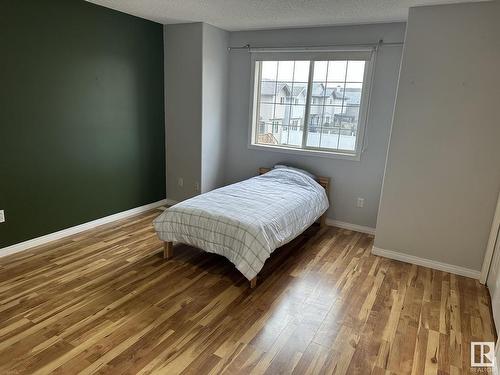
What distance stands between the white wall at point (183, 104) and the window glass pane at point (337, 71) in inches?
60.8

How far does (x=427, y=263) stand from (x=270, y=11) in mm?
2863

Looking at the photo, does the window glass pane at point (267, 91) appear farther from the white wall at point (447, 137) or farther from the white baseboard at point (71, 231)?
the white baseboard at point (71, 231)

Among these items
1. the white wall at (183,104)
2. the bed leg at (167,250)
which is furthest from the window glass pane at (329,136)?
the bed leg at (167,250)

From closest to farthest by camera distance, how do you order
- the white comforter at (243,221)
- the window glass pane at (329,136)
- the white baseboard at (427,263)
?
1. the white comforter at (243,221)
2. the white baseboard at (427,263)
3. the window glass pane at (329,136)

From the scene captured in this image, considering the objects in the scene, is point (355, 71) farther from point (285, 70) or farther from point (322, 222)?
point (322, 222)

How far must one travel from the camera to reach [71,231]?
3.51 m

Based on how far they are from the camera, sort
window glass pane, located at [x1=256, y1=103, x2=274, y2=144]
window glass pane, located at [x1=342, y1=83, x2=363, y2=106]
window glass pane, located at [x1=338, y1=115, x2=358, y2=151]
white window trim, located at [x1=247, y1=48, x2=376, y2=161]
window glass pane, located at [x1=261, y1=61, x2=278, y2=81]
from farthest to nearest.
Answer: window glass pane, located at [x1=256, y1=103, x2=274, y2=144] < window glass pane, located at [x1=261, y1=61, x2=278, y2=81] < window glass pane, located at [x1=338, y1=115, x2=358, y2=151] < window glass pane, located at [x1=342, y1=83, x2=363, y2=106] < white window trim, located at [x1=247, y1=48, x2=376, y2=161]

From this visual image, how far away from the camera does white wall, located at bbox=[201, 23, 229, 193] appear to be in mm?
4102

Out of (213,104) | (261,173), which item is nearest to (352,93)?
(261,173)

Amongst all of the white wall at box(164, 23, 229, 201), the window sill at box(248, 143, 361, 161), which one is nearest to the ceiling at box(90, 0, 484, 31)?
the white wall at box(164, 23, 229, 201)

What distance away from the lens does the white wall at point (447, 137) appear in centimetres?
271

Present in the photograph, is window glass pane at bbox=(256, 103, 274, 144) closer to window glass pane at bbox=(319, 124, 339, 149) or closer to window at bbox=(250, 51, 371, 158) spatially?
window at bbox=(250, 51, 371, 158)

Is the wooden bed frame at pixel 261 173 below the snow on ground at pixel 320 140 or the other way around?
below

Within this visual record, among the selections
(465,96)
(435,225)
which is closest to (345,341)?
(435,225)
